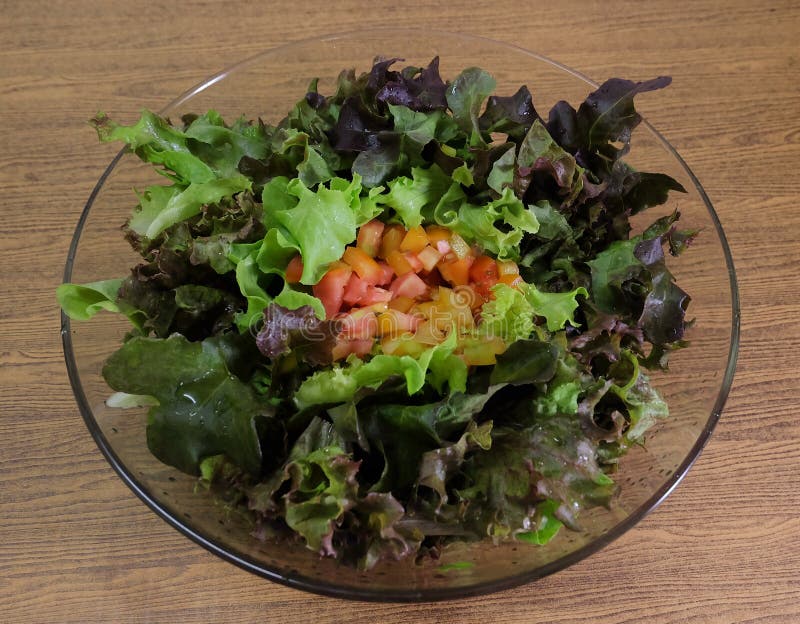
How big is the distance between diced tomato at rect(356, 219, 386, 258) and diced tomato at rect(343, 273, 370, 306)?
Answer: 8 centimetres

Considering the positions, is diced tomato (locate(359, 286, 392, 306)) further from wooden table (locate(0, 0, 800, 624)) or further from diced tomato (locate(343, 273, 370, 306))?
wooden table (locate(0, 0, 800, 624))

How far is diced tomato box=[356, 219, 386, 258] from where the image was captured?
124 cm

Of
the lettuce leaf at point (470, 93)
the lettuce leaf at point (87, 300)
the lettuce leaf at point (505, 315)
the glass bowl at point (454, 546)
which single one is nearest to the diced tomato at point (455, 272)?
the lettuce leaf at point (505, 315)

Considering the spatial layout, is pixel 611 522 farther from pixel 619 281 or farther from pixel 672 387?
pixel 619 281

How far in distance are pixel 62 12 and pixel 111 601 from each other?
145cm

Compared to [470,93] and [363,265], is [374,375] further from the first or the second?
[470,93]

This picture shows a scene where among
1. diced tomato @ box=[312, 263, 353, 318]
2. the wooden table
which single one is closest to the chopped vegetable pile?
diced tomato @ box=[312, 263, 353, 318]

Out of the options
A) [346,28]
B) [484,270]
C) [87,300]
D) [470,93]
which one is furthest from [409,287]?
[346,28]

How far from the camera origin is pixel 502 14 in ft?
6.07

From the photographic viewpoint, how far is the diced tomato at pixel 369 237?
1.24m

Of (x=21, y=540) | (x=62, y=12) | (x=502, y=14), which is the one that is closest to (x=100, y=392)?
(x=21, y=540)

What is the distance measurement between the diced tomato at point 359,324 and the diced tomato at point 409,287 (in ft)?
0.23

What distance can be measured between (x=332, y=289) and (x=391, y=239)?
0.15 meters

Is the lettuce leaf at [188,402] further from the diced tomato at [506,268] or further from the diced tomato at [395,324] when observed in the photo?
the diced tomato at [506,268]
